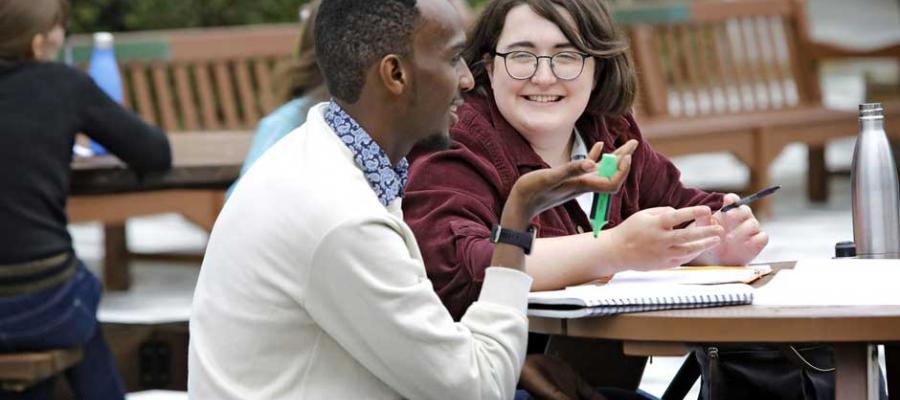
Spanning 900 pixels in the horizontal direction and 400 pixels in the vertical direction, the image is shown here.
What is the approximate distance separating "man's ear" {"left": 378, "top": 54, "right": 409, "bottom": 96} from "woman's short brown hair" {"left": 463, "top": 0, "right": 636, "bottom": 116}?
834 mm

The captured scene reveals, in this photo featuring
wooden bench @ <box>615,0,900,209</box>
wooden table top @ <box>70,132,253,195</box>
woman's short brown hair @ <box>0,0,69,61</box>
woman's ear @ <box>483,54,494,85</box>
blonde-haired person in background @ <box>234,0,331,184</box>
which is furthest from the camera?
wooden bench @ <box>615,0,900,209</box>

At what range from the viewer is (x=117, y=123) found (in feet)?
15.3

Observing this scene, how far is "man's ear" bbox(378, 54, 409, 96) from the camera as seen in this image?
248 centimetres

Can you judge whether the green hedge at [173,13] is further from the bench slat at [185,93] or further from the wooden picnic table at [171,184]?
the wooden picnic table at [171,184]

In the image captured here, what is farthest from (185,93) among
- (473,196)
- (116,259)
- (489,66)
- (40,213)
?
(473,196)

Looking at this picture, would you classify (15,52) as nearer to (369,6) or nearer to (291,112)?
(291,112)

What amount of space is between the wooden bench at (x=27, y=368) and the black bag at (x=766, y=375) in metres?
1.61

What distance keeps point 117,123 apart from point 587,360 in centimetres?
182

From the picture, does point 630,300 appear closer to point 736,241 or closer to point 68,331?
point 736,241

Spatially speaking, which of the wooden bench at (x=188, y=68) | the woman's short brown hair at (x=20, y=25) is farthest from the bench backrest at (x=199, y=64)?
the woman's short brown hair at (x=20, y=25)

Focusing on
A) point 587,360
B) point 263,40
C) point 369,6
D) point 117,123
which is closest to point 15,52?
point 117,123

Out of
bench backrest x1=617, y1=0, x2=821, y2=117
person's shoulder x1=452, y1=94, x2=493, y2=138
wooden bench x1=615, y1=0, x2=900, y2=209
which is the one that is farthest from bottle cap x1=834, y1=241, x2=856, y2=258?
bench backrest x1=617, y1=0, x2=821, y2=117

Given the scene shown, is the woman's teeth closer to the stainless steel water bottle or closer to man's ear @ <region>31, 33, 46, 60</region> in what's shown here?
the stainless steel water bottle

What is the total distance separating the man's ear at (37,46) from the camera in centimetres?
431
